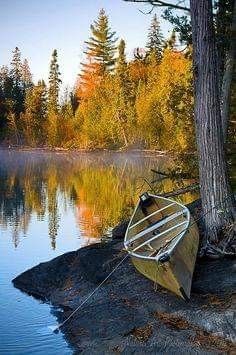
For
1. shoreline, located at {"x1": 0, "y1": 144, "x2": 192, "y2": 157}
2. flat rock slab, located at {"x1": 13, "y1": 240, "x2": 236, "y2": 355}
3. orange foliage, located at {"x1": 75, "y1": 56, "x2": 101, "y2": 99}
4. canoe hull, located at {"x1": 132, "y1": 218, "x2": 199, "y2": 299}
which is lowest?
shoreline, located at {"x1": 0, "y1": 144, "x2": 192, "y2": 157}

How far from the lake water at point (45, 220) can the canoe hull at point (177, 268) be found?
1.83 meters

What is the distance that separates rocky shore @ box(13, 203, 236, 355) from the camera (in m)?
8.16

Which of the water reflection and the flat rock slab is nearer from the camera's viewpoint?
the flat rock slab

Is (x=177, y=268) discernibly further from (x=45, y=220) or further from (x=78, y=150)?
(x=78, y=150)

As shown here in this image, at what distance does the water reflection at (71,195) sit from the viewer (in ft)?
71.5

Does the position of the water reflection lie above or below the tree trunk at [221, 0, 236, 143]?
below

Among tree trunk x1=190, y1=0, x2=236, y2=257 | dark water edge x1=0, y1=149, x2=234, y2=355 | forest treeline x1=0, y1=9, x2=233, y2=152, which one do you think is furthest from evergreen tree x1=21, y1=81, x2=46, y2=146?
tree trunk x1=190, y1=0, x2=236, y2=257

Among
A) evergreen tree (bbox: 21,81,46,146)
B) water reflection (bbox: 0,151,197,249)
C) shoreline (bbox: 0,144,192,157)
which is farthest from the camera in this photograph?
evergreen tree (bbox: 21,81,46,146)

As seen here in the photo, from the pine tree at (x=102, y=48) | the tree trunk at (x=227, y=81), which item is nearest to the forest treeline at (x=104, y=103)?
the pine tree at (x=102, y=48)

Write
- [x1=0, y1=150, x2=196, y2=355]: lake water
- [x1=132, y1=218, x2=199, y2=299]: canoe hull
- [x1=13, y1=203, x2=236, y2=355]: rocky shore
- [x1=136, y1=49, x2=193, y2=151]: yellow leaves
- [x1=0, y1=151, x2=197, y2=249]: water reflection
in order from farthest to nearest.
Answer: [x1=136, y1=49, x2=193, y2=151]: yellow leaves, [x1=0, y1=151, x2=197, y2=249]: water reflection, [x1=0, y1=150, x2=196, y2=355]: lake water, [x1=132, y1=218, x2=199, y2=299]: canoe hull, [x1=13, y1=203, x2=236, y2=355]: rocky shore

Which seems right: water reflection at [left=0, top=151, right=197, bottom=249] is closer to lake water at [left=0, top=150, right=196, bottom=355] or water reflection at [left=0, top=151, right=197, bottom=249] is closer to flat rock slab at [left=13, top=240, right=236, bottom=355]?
lake water at [left=0, top=150, right=196, bottom=355]

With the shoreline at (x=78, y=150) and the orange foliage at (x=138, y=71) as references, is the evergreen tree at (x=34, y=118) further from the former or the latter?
the orange foliage at (x=138, y=71)

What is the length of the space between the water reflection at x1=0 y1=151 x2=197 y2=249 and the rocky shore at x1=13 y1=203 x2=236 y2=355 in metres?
5.82

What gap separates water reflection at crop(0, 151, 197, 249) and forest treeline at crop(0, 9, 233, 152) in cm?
1152
